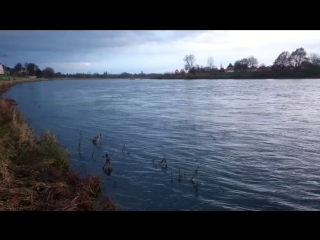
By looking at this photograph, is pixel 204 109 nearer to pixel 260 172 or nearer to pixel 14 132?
pixel 260 172

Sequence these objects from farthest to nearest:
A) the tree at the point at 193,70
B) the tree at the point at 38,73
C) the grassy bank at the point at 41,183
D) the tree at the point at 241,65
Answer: the tree at the point at 38,73 < the tree at the point at 193,70 < the tree at the point at 241,65 < the grassy bank at the point at 41,183

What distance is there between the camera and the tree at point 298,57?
260 feet

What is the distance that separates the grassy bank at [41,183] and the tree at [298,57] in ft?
280

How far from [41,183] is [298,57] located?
292 ft

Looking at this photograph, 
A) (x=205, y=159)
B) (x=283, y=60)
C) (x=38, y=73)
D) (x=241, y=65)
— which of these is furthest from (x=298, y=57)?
(x=38, y=73)

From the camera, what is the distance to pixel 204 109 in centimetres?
2130

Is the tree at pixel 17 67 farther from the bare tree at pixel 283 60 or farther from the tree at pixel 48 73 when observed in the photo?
the bare tree at pixel 283 60

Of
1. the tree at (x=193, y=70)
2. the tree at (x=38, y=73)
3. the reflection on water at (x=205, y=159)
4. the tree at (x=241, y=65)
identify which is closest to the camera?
the reflection on water at (x=205, y=159)

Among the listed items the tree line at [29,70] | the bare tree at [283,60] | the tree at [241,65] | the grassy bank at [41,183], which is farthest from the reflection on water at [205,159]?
the tree line at [29,70]

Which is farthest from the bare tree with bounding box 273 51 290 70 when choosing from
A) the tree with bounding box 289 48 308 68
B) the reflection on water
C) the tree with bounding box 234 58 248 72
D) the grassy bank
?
the grassy bank
